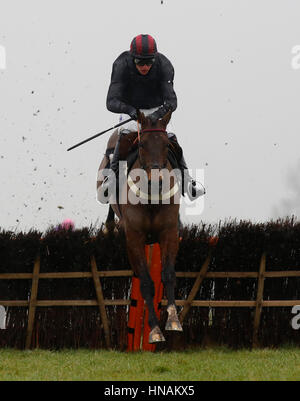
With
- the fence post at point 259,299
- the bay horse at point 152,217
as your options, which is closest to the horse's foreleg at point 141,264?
the bay horse at point 152,217

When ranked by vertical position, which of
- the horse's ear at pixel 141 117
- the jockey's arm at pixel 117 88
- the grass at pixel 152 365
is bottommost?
the grass at pixel 152 365

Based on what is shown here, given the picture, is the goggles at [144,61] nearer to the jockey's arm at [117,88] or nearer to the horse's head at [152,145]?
the jockey's arm at [117,88]

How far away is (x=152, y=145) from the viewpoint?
10.9m

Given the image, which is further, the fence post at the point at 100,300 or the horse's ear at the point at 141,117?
the fence post at the point at 100,300

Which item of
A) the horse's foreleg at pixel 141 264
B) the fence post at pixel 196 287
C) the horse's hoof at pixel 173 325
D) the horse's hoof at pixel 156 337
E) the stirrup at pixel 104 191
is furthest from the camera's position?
the fence post at pixel 196 287

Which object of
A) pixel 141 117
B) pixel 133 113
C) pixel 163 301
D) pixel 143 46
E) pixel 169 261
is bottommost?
pixel 163 301

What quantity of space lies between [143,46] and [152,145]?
204cm

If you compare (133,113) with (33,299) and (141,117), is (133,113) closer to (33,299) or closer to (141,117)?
(141,117)

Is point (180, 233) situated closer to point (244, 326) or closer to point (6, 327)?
point (244, 326)

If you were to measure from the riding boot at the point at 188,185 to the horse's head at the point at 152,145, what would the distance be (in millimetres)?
1353

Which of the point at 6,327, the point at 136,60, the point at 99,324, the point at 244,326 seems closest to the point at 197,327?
the point at 244,326

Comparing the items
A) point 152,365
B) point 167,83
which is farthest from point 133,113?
point 152,365

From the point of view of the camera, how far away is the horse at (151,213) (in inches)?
435

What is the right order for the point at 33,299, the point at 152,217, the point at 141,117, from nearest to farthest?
the point at 141,117
the point at 152,217
the point at 33,299
